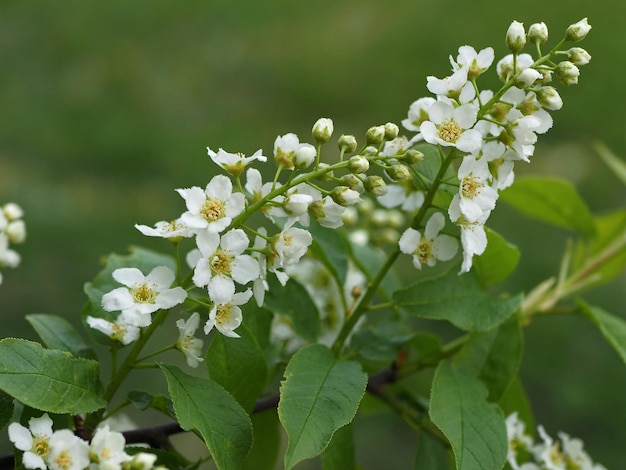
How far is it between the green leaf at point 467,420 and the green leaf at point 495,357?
2.6 inches

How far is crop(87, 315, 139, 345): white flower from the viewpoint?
122cm

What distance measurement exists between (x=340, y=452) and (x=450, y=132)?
0.52 meters

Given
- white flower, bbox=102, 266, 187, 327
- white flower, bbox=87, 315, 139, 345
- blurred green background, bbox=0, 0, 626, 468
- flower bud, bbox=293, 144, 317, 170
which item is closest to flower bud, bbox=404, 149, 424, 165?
flower bud, bbox=293, 144, 317, 170

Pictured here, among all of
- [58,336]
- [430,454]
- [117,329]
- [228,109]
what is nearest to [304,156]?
[117,329]

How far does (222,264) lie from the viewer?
1.07 meters

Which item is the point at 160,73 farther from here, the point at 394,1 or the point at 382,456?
the point at 382,456

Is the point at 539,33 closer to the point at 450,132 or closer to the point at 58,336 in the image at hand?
the point at 450,132

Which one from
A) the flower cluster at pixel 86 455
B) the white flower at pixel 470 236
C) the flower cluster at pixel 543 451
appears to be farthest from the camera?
the flower cluster at pixel 543 451

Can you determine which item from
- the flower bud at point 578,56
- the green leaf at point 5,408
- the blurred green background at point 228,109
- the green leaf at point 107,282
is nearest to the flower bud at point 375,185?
the flower bud at point 578,56

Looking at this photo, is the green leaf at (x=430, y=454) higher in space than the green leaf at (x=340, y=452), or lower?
lower

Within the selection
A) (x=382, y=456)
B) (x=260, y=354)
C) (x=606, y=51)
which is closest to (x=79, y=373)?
(x=260, y=354)

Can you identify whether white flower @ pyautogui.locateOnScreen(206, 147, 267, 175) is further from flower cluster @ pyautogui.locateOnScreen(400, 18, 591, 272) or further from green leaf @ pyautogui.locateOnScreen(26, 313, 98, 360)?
green leaf @ pyautogui.locateOnScreen(26, 313, 98, 360)

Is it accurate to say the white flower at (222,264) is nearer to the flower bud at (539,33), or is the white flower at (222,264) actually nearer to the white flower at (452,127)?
the white flower at (452,127)

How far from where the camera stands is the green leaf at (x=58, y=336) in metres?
1.26
